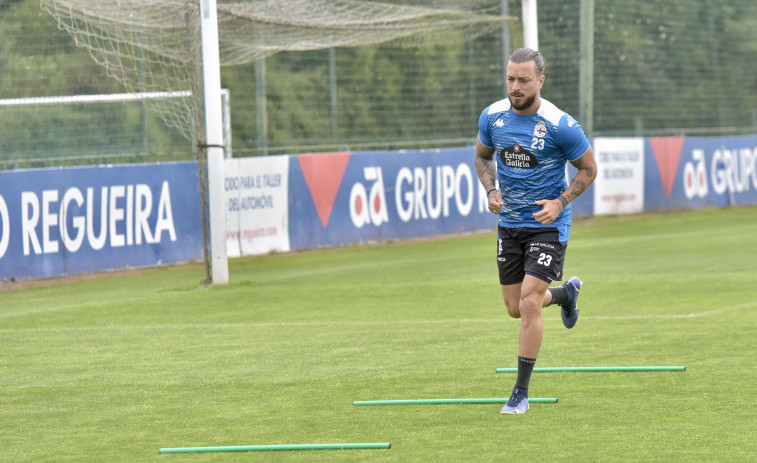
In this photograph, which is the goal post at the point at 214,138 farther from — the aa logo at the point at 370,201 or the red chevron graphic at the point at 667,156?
the red chevron graphic at the point at 667,156

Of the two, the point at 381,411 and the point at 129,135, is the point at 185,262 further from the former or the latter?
the point at 381,411

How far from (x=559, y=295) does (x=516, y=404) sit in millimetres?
1520

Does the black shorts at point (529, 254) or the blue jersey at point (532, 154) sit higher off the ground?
the blue jersey at point (532, 154)

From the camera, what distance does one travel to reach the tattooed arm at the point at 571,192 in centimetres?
757

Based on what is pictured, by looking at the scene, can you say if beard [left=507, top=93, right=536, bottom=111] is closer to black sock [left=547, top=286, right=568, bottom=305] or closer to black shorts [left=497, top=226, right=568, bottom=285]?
black shorts [left=497, top=226, right=568, bottom=285]

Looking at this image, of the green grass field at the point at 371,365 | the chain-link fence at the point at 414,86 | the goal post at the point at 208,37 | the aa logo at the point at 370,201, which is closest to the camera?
the green grass field at the point at 371,365

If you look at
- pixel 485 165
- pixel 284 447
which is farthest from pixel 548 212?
pixel 284 447

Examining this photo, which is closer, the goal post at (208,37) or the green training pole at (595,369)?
the green training pole at (595,369)

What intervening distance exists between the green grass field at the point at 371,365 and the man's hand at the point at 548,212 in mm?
1165

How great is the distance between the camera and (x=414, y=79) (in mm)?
32562

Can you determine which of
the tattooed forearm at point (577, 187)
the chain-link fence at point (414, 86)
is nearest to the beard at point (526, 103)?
the tattooed forearm at point (577, 187)

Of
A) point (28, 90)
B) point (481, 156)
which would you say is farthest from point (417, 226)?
point (481, 156)

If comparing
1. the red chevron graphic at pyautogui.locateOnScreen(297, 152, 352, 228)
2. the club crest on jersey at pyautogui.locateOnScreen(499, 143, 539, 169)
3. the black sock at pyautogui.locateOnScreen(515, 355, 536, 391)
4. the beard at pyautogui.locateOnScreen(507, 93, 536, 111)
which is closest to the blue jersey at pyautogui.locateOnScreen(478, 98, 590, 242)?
the club crest on jersey at pyautogui.locateOnScreen(499, 143, 539, 169)

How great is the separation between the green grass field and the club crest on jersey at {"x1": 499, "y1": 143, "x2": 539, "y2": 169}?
152 cm
